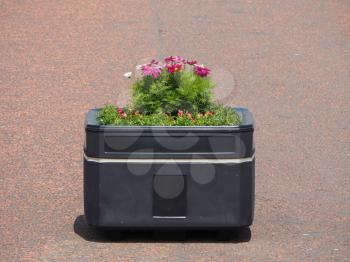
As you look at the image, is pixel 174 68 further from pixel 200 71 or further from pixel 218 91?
pixel 218 91

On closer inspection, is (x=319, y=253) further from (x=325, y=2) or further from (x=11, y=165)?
(x=325, y=2)

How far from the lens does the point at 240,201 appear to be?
7.97m

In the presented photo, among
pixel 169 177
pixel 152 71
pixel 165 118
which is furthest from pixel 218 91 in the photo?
pixel 169 177

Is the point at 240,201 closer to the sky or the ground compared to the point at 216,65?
closer to the ground

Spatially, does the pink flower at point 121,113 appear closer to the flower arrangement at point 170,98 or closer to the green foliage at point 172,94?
the flower arrangement at point 170,98

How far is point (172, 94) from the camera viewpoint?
8320 millimetres

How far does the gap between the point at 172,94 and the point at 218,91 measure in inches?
196

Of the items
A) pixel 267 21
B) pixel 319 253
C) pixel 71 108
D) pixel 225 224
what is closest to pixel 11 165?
pixel 71 108

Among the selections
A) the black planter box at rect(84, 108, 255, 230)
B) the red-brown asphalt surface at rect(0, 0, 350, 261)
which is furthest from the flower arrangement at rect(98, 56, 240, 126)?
the red-brown asphalt surface at rect(0, 0, 350, 261)

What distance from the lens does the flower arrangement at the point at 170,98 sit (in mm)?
8211

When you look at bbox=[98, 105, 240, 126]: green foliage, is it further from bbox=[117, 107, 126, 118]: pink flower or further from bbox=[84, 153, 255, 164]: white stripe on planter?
bbox=[84, 153, 255, 164]: white stripe on planter

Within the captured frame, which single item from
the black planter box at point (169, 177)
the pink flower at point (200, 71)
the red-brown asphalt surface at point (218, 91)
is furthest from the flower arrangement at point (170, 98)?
the red-brown asphalt surface at point (218, 91)

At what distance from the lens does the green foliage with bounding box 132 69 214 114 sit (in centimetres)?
830

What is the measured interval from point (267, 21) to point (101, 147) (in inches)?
357
